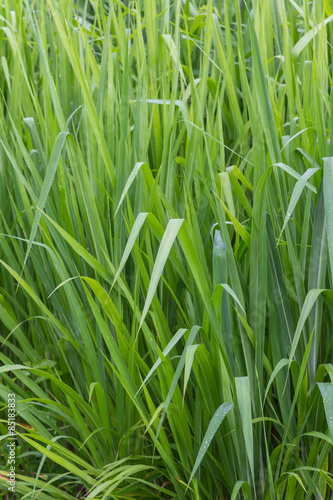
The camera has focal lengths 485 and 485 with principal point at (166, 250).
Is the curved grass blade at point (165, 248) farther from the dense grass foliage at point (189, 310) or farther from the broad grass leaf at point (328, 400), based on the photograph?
the broad grass leaf at point (328, 400)

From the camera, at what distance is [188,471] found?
0.76m

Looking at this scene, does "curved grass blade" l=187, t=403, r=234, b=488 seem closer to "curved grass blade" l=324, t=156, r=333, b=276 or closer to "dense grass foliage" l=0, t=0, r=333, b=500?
"dense grass foliage" l=0, t=0, r=333, b=500

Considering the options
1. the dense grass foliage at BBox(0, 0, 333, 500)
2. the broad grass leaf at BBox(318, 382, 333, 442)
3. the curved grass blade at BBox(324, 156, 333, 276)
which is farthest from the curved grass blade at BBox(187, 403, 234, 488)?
the curved grass blade at BBox(324, 156, 333, 276)

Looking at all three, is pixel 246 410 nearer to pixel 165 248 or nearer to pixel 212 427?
pixel 212 427

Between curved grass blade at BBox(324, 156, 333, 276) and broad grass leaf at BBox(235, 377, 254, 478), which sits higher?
curved grass blade at BBox(324, 156, 333, 276)

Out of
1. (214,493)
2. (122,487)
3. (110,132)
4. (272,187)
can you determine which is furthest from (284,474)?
(110,132)

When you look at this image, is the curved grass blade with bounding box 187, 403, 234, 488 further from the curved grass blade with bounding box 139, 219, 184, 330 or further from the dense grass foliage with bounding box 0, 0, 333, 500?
the curved grass blade with bounding box 139, 219, 184, 330

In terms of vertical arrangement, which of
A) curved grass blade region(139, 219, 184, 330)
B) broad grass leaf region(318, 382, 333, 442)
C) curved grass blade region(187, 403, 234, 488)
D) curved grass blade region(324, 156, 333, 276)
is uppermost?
curved grass blade region(324, 156, 333, 276)

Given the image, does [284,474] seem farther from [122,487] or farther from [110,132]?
[110,132]

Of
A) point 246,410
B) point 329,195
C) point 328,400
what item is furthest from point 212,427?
point 329,195

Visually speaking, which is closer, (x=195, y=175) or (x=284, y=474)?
(x=284, y=474)

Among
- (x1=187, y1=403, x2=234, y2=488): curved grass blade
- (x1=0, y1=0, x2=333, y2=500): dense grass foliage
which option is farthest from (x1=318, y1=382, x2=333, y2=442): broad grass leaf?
(x1=187, y1=403, x2=234, y2=488): curved grass blade

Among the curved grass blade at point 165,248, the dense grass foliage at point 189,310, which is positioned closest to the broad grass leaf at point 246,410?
the dense grass foliage at point 189,310

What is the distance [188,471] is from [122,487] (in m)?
0.14
